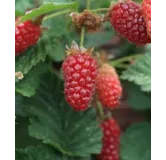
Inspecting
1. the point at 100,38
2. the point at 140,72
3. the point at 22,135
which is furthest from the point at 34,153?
the point at 100,38

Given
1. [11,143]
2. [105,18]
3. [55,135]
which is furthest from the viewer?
[55,135]

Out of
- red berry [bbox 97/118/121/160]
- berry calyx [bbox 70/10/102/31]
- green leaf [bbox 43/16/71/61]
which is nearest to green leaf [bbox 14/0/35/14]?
green leaf [bbox 43/16/71/61]

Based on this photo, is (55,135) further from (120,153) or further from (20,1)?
(20,1)

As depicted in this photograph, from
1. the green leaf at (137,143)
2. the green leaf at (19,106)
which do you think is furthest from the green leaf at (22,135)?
the green leaf at (137,143)

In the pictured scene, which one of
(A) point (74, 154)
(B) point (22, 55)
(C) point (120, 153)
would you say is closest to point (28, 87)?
(B) point (22, 55)

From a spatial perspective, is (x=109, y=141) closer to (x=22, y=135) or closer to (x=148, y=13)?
(x=22, y=135)

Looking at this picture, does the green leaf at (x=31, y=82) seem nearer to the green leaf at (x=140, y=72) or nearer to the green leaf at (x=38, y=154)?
the green leaf at (x=38, y=154)
